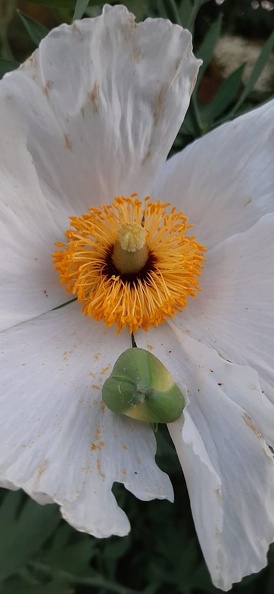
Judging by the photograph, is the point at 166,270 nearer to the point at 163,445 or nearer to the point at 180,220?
the point at 180,220

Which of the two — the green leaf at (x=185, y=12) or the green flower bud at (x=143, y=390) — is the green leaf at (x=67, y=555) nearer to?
the green flower bud at (x=143, y=390)

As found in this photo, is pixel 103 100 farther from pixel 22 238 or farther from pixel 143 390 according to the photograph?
pixel 143 390

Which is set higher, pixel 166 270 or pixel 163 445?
pixel 166 270

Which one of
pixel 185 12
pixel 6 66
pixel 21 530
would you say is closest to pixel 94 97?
pixel 6 66

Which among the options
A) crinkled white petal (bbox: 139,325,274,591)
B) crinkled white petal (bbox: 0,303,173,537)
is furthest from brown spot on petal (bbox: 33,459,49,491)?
crinkled white petal (bbox: 139,325,274,591)

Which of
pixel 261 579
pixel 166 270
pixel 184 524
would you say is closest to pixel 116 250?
pixel 166 270

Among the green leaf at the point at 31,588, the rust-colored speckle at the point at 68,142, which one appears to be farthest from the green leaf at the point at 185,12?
the green leaf at the point at 31,588
